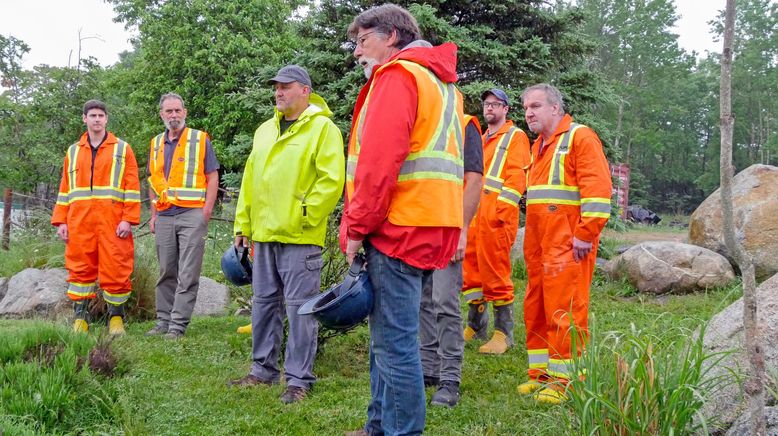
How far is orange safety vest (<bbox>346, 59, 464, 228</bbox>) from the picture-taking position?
2.83 meters

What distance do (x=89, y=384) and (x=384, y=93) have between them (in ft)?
8.45

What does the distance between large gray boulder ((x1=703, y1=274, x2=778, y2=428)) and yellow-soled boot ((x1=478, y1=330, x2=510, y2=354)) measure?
2225 mm

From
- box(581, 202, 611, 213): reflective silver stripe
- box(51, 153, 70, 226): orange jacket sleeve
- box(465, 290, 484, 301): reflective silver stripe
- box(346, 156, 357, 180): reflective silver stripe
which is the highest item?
box(346, 156, 357, 180): reflective silver stripe

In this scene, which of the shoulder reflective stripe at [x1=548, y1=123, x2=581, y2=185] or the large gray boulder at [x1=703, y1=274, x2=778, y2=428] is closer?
the large gray boulder at [x1=703, y1=274, x2=778, y2=428]

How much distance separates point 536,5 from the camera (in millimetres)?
11391

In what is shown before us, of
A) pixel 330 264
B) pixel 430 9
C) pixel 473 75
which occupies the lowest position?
pixel 330 264

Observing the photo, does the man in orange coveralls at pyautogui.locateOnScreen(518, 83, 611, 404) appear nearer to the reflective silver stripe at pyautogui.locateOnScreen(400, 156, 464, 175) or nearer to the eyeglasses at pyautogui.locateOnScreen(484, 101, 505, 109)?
the eyeglasses at pyautogui.locateOnScreen(484, 101, 505, 109)

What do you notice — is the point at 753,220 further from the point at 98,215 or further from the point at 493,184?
the point at 98,215

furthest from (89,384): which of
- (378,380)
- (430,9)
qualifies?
(430,9)

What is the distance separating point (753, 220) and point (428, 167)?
23.6ft

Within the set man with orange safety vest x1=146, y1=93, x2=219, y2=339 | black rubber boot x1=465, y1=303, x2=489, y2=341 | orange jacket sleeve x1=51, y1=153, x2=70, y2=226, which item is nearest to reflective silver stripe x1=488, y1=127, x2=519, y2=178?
black rubber boot x1=465, y1=303, x2=489, y2=341

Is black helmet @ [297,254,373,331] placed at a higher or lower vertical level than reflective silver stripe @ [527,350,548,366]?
higher

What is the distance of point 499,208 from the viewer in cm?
552

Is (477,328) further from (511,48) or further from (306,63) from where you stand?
(306,63)
